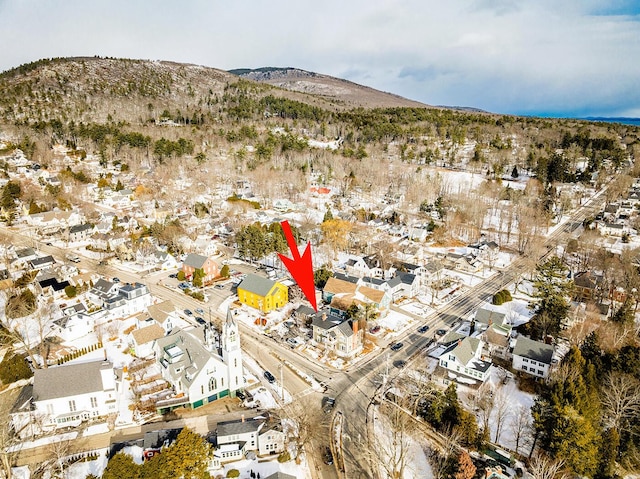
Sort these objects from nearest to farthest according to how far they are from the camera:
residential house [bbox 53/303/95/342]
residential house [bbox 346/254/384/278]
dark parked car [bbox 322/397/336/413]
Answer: dark parked car [bbox 322/397/336/413]
residential house [bbox 53/303/95/342]
residential house [bbox 346/254/384/278]

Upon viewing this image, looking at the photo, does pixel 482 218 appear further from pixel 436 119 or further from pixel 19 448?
pixel 436 119

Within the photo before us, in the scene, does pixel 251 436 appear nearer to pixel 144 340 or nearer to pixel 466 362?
pixel 144 340

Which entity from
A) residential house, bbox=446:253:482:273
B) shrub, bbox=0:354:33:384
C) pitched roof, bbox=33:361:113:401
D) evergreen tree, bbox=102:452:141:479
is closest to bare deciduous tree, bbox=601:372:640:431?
residential house, bbox=446:253:482:273

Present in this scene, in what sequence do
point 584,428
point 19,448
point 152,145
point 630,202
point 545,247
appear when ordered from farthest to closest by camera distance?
point 152,145 → point 630,202 → point 545,247 → point 19,448 → point 584,428

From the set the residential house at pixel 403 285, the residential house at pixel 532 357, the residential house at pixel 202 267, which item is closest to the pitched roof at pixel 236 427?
the residential house at pixel 532 357

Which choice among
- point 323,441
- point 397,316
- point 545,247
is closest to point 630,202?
point 545,247

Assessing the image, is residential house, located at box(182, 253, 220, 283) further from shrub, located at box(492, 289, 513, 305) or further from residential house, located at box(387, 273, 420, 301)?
shrub, located at box(492, 289, 513, 305)
